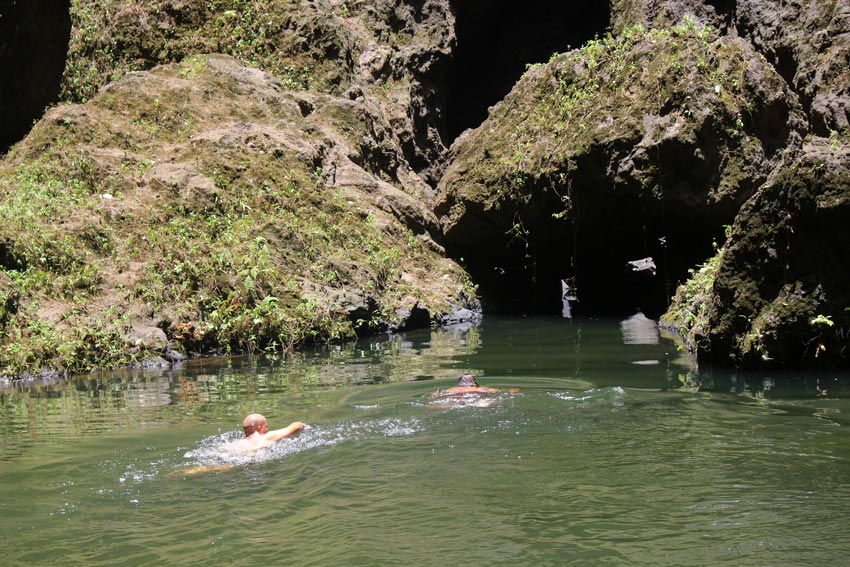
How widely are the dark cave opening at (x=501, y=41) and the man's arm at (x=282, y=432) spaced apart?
858 inches

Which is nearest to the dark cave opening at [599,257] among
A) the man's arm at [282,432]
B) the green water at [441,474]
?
the green water at [441,474]

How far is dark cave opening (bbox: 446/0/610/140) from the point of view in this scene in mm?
28750

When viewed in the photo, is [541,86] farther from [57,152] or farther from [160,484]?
[160,484]

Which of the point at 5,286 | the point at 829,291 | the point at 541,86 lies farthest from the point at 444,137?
the point at 829,291

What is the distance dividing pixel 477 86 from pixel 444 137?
125 inches

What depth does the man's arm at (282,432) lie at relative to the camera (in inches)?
313

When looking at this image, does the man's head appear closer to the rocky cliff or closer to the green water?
the green water

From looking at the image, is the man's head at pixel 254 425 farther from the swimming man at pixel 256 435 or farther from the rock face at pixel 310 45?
the rock face at pixel 310 45

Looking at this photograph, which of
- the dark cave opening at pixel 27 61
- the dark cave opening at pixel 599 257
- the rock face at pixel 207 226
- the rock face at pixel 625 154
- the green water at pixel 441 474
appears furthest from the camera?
the dark cave opening at pixel 27 61

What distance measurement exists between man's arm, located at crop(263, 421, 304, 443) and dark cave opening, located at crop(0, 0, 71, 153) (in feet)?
50.3

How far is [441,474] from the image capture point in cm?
687

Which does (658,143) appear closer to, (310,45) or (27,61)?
(310,45)

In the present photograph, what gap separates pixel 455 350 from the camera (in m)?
15.4

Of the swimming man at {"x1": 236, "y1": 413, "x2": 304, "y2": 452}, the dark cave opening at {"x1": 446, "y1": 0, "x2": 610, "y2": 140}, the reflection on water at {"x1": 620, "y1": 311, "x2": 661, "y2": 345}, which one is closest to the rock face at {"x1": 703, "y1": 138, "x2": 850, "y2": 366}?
the reflection on water at {"x1": 620, "y1": 311, "x2": 661, "y2": 345}
